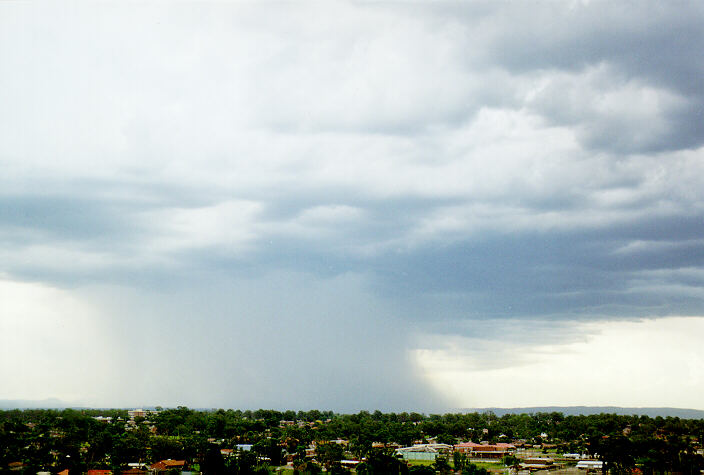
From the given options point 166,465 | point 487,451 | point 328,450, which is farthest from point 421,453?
point 166,465

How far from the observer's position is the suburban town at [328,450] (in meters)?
71.0

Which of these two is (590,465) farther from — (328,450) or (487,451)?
(328,450)

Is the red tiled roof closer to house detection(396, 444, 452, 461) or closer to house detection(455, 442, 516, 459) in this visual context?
house detection(396, 444, 452, 461)

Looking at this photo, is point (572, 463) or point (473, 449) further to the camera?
point (473, 449)

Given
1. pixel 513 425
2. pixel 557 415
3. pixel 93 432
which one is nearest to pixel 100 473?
pixel 93 432

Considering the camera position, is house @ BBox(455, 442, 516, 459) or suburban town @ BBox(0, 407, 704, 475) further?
house @ BBox(455, 442, 516, 459)

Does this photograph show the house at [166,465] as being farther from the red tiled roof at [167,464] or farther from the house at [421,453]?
the house at [421,453]

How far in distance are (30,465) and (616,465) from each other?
213 ft

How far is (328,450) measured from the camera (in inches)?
3356

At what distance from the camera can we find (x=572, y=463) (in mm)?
92188

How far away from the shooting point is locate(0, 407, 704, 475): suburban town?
71000 mm

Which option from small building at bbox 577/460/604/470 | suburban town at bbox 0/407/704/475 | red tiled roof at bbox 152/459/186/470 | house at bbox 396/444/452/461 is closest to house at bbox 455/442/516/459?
suburban town at bbox 0/407/704/475

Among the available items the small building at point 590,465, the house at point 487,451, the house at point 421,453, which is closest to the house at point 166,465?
the house at point 421,453

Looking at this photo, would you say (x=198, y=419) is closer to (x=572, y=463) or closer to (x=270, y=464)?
(x=270, y=464)
